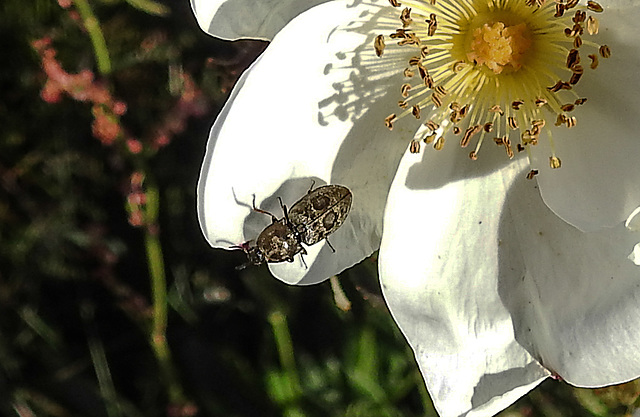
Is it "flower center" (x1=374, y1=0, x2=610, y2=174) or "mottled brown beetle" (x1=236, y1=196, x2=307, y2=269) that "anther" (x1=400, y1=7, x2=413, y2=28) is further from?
"mottled brown beetle" (x1=236, y1=196, x2=307, y2=269)

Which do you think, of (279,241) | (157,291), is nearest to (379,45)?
(279,241)

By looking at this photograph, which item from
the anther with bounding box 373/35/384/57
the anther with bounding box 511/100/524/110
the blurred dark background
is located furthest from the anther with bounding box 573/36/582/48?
the blurred dark background

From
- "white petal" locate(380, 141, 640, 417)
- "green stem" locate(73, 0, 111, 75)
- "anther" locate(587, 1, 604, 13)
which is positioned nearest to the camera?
"anther" locate(587, 1, 604, 13)

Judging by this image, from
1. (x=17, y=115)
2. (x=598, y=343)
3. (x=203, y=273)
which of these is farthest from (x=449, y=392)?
(x=17, y=115)

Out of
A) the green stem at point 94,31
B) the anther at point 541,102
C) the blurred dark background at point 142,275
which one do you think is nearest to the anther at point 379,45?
the anther at point 541,102

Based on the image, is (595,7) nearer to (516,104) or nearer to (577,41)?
(577,41)

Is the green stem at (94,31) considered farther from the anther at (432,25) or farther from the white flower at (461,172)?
the anther at (432,25)
